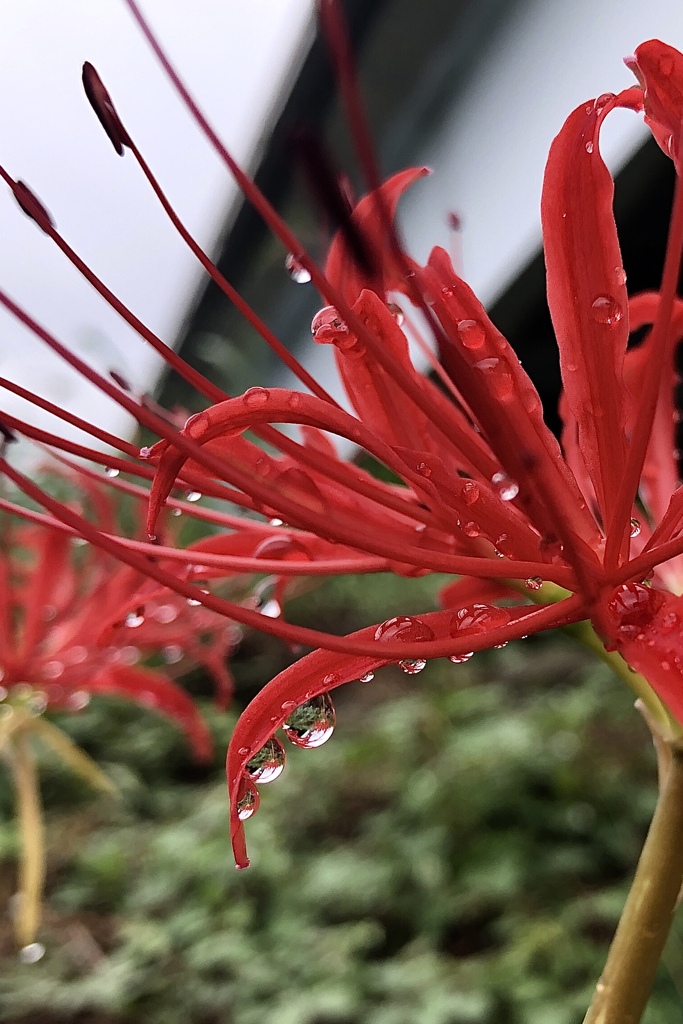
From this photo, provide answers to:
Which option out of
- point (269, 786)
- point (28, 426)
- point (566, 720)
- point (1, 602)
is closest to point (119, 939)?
point (269, 786)

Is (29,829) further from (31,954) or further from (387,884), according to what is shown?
(387,884)

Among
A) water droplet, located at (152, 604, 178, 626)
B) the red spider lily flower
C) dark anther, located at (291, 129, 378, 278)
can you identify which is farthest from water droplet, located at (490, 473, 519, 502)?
water droplet, located at (152, 604, 178, 626)

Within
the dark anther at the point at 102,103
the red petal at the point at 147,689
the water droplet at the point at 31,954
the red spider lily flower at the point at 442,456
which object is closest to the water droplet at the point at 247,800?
the red spider lily flower at the point at 442,456

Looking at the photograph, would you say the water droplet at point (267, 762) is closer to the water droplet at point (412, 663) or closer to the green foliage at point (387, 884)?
the water droplet at point (412, 663)

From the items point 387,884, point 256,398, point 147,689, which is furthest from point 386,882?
point 256,398

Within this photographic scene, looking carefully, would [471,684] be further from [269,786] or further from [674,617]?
[674,617]
